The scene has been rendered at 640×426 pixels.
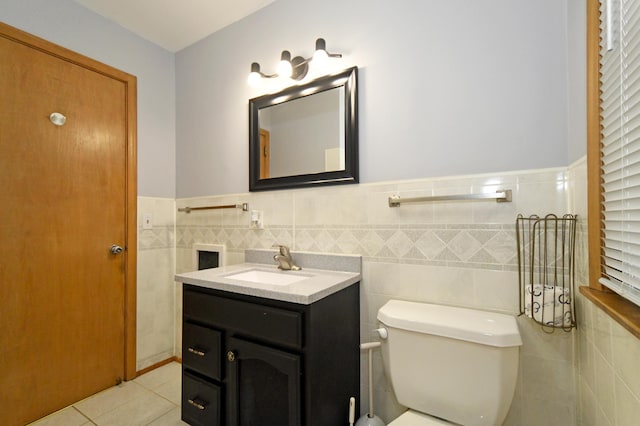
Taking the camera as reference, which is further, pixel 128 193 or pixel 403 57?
pixel 128 193

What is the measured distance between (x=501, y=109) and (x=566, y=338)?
887mm

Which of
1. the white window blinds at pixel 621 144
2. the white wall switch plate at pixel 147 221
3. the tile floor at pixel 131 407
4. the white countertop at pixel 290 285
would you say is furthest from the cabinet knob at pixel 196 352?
the white window blinds at pixel 621 144

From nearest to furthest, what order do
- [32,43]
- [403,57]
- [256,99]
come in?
[403,57] → [32,43] → [256,99]

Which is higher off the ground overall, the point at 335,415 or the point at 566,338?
the point at 566,338

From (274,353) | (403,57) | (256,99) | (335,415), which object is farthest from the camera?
(256,99)

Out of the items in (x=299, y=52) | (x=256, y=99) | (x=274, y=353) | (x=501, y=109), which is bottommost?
(x=274, y=353)

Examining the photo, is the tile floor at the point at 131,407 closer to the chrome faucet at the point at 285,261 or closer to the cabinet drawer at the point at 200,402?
the cabinet drawer at the point at 200,402

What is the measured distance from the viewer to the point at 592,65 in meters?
0.82

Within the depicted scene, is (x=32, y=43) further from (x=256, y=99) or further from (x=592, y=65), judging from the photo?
(x=592, y=65)

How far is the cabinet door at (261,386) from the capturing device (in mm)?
1042

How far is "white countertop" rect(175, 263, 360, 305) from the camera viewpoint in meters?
1.06

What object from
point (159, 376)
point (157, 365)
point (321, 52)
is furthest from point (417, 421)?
point (157, 365)

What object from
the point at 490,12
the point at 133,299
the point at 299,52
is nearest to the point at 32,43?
A: the point at 299,52

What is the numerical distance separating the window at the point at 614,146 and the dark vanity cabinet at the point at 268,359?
33.4 inches
